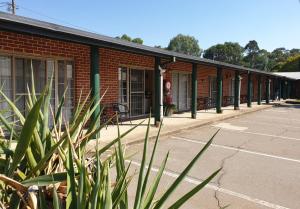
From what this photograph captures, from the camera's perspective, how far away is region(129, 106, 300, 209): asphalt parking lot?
17.2 ft

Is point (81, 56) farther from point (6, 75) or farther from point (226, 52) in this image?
point (226, 52)

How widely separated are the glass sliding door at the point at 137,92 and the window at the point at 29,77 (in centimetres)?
363

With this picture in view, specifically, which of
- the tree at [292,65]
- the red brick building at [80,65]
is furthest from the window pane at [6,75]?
the tree at [292,65]

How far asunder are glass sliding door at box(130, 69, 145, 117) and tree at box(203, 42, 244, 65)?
3984 inches

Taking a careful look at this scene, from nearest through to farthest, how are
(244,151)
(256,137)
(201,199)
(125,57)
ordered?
(201,199) → (244,151) → (256,137) → (125,57)

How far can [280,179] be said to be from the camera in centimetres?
641

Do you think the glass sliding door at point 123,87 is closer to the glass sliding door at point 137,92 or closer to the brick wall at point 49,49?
the glass sliding door at point 137,92

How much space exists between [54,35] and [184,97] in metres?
12.0

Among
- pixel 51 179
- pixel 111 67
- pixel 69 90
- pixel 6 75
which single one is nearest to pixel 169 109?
pixel 111 67

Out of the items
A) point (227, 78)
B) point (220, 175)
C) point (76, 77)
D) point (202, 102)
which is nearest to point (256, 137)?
point (220, 175)

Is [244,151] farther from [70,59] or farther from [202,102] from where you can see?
[202,102]

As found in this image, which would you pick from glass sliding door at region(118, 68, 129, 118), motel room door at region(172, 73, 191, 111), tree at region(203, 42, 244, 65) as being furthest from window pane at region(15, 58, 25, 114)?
tree at region(203, 42, 244, 65)

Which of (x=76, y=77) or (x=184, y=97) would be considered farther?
(x=184, y=97)

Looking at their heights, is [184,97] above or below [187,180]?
above
